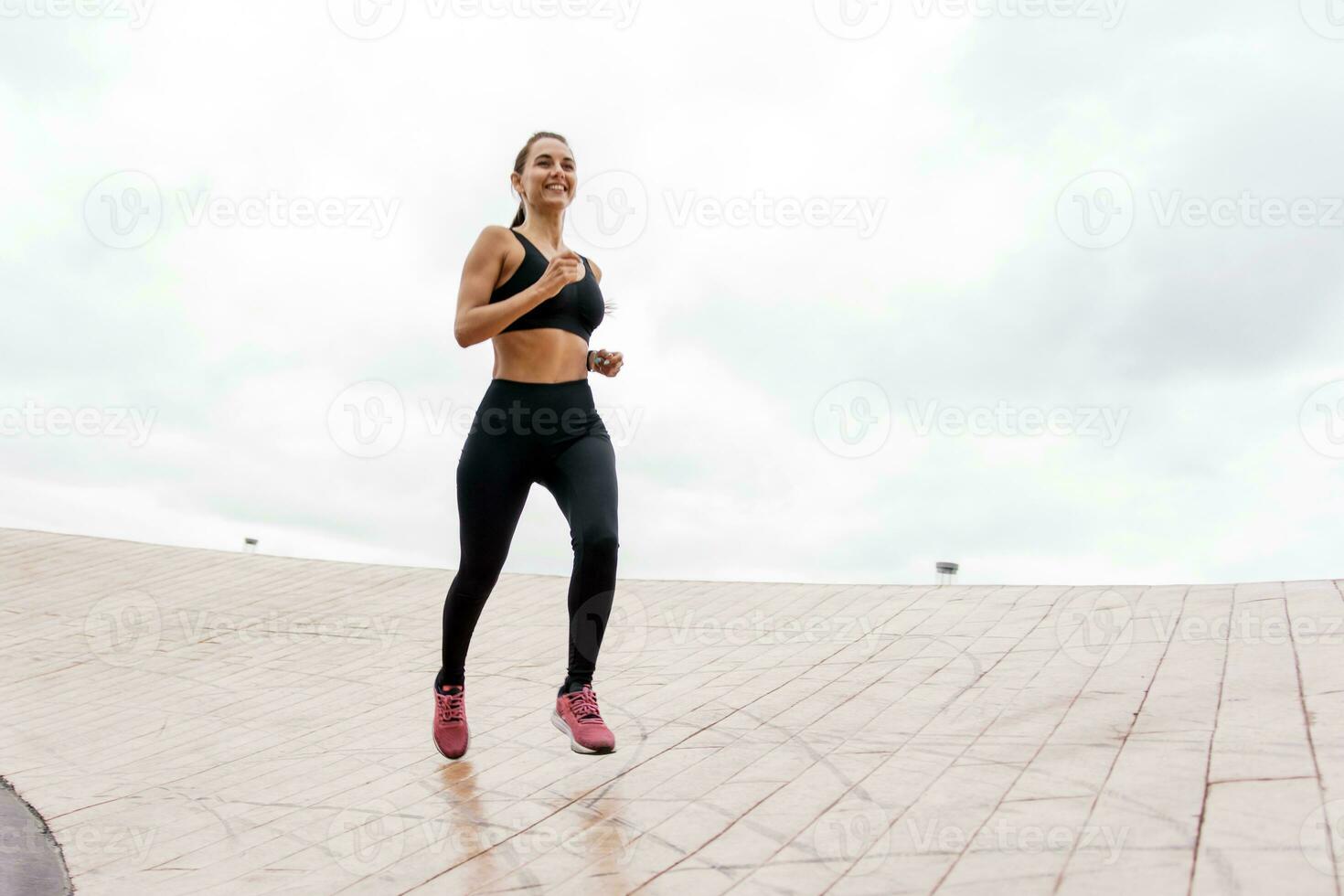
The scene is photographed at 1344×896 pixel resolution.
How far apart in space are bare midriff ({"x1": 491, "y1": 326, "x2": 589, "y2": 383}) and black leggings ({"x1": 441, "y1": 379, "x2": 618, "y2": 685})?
0.03 meters

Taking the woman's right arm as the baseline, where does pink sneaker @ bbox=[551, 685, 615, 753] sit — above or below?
below

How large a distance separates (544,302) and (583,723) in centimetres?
→ 151

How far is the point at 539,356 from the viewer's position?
Answer: 3.48m

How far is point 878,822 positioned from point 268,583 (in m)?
8.46

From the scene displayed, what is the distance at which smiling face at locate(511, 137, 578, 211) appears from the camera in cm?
362

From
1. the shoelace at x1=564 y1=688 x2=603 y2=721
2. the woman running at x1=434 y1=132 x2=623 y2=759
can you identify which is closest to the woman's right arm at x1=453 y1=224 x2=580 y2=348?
the woman running at x1=434 y1=132 x2=623 y2=759

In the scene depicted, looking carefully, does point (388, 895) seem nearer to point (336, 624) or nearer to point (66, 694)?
point (66, 694)

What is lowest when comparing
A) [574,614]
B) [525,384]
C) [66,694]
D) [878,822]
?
[66,694]

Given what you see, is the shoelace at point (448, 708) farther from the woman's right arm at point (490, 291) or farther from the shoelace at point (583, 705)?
the woman's right arm at point (490, 291)

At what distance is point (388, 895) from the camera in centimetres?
262

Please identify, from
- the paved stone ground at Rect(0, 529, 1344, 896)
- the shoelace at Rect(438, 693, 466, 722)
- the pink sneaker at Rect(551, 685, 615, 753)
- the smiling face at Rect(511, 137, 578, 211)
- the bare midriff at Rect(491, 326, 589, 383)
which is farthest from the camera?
the shoelace at Rect(438, 693, 466, 722)

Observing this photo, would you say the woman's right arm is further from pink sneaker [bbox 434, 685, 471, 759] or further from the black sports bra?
pink sneaker [bbox 434, 685, 471, 759]

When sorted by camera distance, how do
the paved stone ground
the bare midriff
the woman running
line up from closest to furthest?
the paved stone ground → the woman running → the bare midriff

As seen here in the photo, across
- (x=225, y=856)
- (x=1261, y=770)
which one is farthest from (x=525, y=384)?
(x=1261, y=770)
